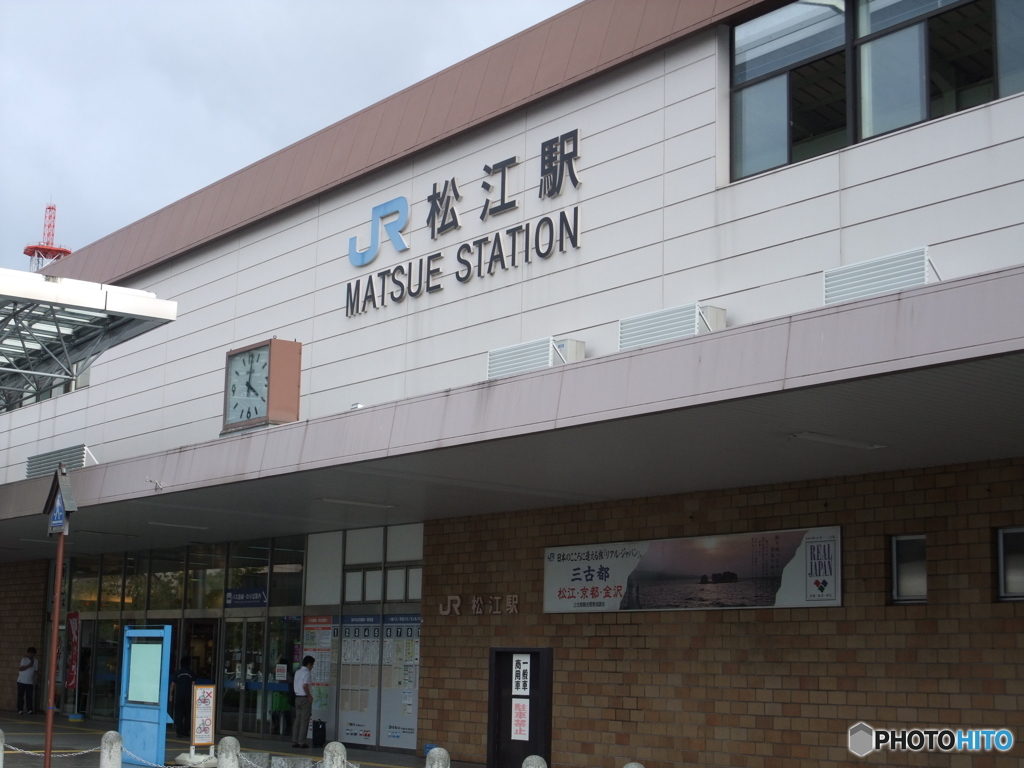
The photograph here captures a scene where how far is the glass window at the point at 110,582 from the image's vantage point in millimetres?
28064

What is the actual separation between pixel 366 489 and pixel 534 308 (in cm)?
342

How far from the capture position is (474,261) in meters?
17.9

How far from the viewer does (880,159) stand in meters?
13.1

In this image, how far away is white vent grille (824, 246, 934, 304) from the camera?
12.3 meters

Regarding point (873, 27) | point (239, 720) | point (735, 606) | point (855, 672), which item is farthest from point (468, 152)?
point (239, 720)

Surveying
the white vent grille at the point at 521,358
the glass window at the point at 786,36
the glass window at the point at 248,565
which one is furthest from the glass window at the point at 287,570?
the glass window at the point at 786,36

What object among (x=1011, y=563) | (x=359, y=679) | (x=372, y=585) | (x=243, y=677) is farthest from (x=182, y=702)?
(x=1011, y=563)

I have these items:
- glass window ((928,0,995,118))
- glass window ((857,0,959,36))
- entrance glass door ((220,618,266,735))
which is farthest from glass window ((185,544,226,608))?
glass window ((928,0,995,118))

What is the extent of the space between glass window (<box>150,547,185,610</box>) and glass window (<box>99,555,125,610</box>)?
162 cm

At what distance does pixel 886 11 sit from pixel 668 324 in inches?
169

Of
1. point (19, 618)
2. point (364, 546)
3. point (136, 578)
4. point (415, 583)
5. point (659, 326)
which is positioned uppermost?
point (659, 326)

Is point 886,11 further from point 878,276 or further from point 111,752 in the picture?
point 111,752

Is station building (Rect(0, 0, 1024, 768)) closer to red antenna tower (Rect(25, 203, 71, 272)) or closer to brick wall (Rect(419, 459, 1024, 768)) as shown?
brick wall (Rect(419, 459, 1024, 768))

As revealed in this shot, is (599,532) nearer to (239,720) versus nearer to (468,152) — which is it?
(468,152)
